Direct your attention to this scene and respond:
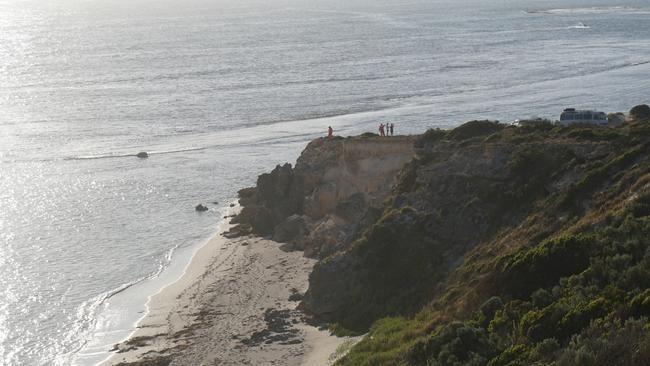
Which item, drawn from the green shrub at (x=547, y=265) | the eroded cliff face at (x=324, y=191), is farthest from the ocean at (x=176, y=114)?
the green shrub at (x=547, y=265)

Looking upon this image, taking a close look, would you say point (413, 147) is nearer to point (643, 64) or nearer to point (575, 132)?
point (575, 132)

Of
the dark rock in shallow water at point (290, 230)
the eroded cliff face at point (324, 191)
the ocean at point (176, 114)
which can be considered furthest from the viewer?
the dark rock in shallow water at point (290, 230)

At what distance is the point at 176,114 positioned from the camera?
84.4m

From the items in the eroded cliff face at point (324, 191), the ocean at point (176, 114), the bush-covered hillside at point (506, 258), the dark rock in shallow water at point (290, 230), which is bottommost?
the ocean at point (176, 114)

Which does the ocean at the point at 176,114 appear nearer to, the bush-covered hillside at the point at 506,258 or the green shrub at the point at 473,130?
the bush-covered hillside at the point at 506,258

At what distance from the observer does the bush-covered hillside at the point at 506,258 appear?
19172 mm

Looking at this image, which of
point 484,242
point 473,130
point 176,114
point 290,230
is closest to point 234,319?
point 484,242

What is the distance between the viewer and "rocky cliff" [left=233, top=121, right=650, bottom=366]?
19719mm

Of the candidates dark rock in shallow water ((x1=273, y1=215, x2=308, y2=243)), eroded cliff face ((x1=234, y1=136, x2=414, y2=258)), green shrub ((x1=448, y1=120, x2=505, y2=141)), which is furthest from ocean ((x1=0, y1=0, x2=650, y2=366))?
green shrub ((x1=448, y1=120, x2=505, y2=141))

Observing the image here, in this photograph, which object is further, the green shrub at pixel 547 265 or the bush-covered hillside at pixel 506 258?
the green shrub at pixel 547 265

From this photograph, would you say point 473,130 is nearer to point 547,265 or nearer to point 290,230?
point 290,230

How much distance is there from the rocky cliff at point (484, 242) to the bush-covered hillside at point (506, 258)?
5 cm

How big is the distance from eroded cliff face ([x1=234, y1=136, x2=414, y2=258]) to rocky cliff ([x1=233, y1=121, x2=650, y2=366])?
80mm

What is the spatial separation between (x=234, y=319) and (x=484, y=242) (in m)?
9.15
